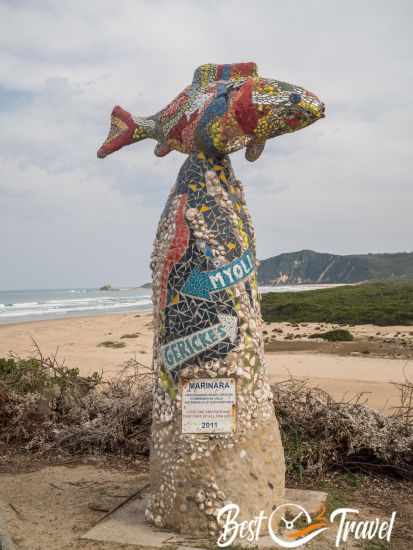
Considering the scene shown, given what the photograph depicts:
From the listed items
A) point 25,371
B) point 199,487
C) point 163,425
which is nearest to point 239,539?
point 199,487

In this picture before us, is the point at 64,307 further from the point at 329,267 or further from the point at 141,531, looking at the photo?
the point at 329,267

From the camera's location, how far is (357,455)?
6.58 metres

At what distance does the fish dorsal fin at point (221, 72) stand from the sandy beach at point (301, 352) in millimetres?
4271

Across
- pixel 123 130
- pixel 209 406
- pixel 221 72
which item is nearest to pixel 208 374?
pixel 209 406

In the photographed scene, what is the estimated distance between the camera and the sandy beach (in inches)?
466

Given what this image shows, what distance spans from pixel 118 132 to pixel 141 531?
3485mm

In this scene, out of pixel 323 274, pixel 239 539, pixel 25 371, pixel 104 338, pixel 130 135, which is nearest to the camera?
pixel 239 539

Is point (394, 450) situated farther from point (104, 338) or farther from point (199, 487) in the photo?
point (104, 338)

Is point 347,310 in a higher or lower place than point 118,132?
lower

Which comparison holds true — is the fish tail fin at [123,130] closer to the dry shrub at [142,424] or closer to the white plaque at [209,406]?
the white plaque at [209,406]

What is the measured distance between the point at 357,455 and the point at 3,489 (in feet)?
12.5

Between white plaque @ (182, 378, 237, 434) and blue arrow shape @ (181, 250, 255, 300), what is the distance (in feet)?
2.22

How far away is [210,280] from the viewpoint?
459 cm

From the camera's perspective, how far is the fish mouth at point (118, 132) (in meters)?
5.48
